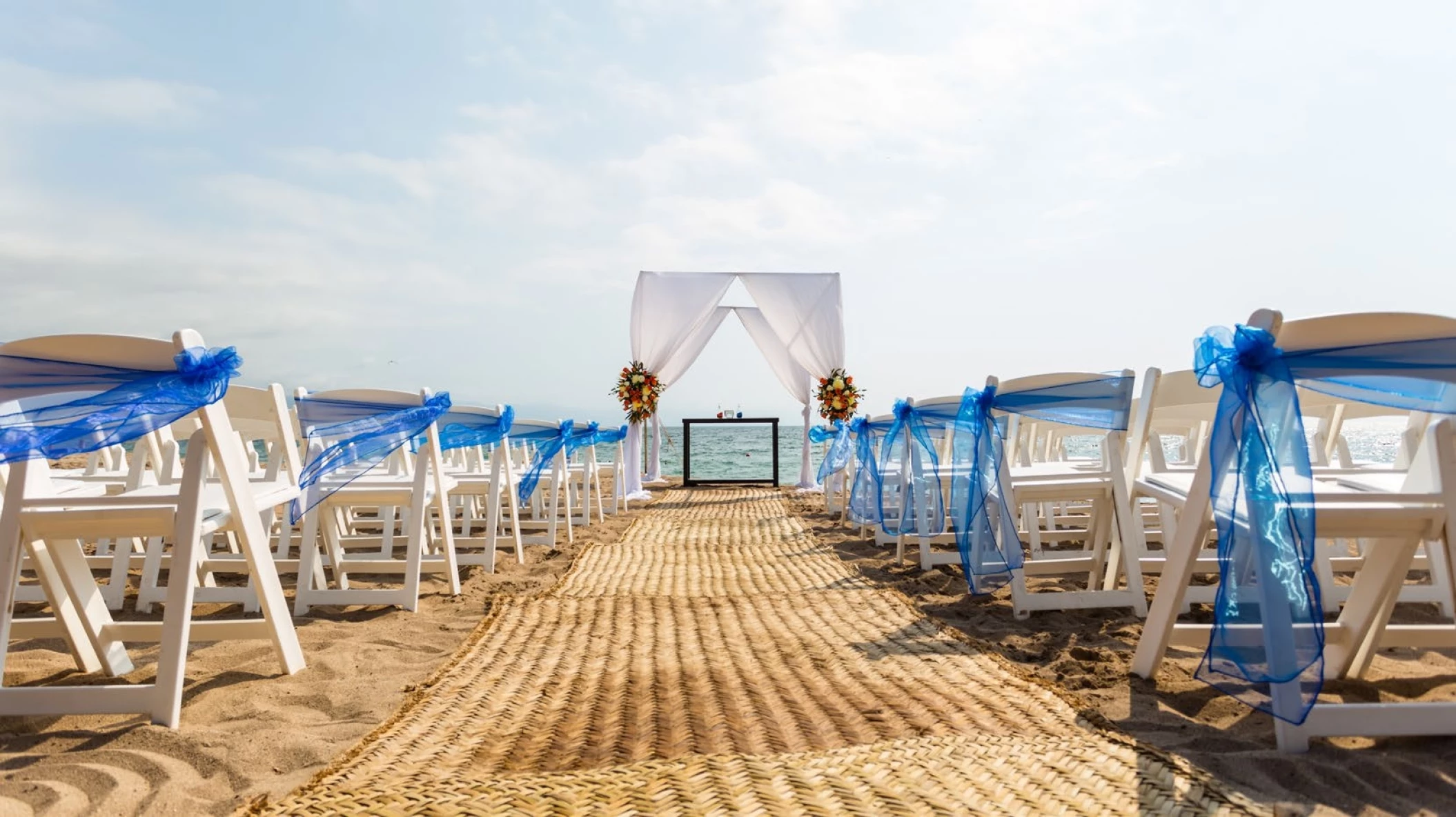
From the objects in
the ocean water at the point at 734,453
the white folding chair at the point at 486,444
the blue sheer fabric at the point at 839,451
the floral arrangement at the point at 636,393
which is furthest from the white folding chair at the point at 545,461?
the ocean water at the point at 734,453

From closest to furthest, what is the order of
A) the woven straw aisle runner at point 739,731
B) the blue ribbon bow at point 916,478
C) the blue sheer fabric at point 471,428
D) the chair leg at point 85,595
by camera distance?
the woven straw aisle runner at point 739,731, the chair leg at point 85,595, the blue sheer fabric at point 471,428, the blue ribbon bow at point 916,478

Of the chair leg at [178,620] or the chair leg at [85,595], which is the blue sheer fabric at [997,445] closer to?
the chair leg at [178,620]

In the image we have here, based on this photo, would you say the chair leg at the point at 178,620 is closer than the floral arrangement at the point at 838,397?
Yes

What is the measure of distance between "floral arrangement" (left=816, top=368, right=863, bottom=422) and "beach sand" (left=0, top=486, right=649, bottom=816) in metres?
7.73

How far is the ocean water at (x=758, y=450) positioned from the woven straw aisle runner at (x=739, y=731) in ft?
6.63

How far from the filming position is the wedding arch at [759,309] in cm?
Result: 1084

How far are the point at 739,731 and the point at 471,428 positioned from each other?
9.26 ft

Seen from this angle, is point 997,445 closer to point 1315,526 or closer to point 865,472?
point 1315,526

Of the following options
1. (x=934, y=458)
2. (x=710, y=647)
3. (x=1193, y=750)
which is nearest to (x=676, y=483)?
(x=934, y=458)

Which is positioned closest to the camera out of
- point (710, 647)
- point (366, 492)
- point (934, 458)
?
point (710, 647)

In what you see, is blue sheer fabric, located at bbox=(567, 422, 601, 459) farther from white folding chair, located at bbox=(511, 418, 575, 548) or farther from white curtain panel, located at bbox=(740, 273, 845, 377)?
white curtain panel, located at bbox=(740, 273, 845, 377)

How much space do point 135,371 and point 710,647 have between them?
173 centimetres

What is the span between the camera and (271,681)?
7.73 feet

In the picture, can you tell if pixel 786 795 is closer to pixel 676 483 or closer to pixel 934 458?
pixel 934 458
